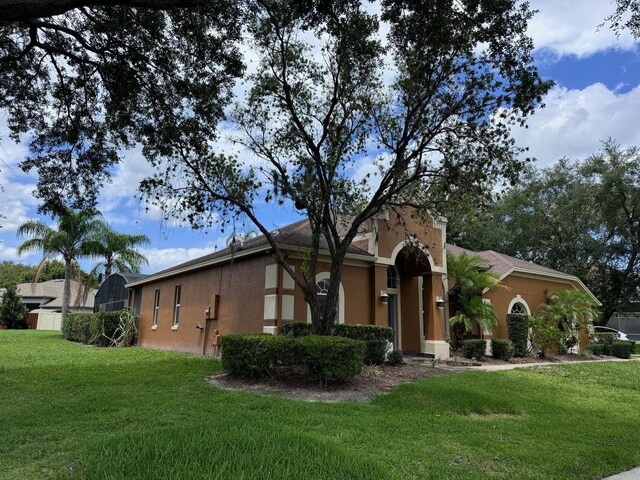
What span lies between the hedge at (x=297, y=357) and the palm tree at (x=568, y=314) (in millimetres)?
12509

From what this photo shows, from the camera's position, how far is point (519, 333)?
18.1 m

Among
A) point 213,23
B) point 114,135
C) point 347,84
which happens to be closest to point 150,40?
point 213,23

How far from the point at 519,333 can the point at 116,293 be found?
22.1 meters

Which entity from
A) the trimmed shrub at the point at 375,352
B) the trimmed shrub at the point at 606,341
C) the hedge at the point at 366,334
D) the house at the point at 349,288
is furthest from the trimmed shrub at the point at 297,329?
the trimmed shrub at the point at 606,341

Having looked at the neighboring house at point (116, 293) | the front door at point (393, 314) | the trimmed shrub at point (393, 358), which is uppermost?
the neighboring house at point (116, 293)

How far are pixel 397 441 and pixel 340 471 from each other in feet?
5.55

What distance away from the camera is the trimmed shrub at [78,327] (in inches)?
930

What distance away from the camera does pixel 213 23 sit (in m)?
9.80

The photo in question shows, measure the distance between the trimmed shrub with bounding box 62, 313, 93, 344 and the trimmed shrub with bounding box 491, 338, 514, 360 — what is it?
18.7 meters

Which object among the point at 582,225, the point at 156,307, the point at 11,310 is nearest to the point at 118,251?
the point at 156,307

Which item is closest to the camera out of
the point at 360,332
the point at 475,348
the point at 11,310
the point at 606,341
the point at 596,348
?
the point at 360,332

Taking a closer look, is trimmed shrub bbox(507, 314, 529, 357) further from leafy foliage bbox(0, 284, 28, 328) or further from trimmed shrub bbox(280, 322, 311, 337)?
leafy foliage bbox(0, 284, 28, 328)

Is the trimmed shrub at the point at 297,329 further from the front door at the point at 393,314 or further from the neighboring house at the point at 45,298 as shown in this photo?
the neighboring house at the point at 45,298

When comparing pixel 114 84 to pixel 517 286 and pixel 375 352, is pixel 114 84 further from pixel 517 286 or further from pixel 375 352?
pixel 517 286
